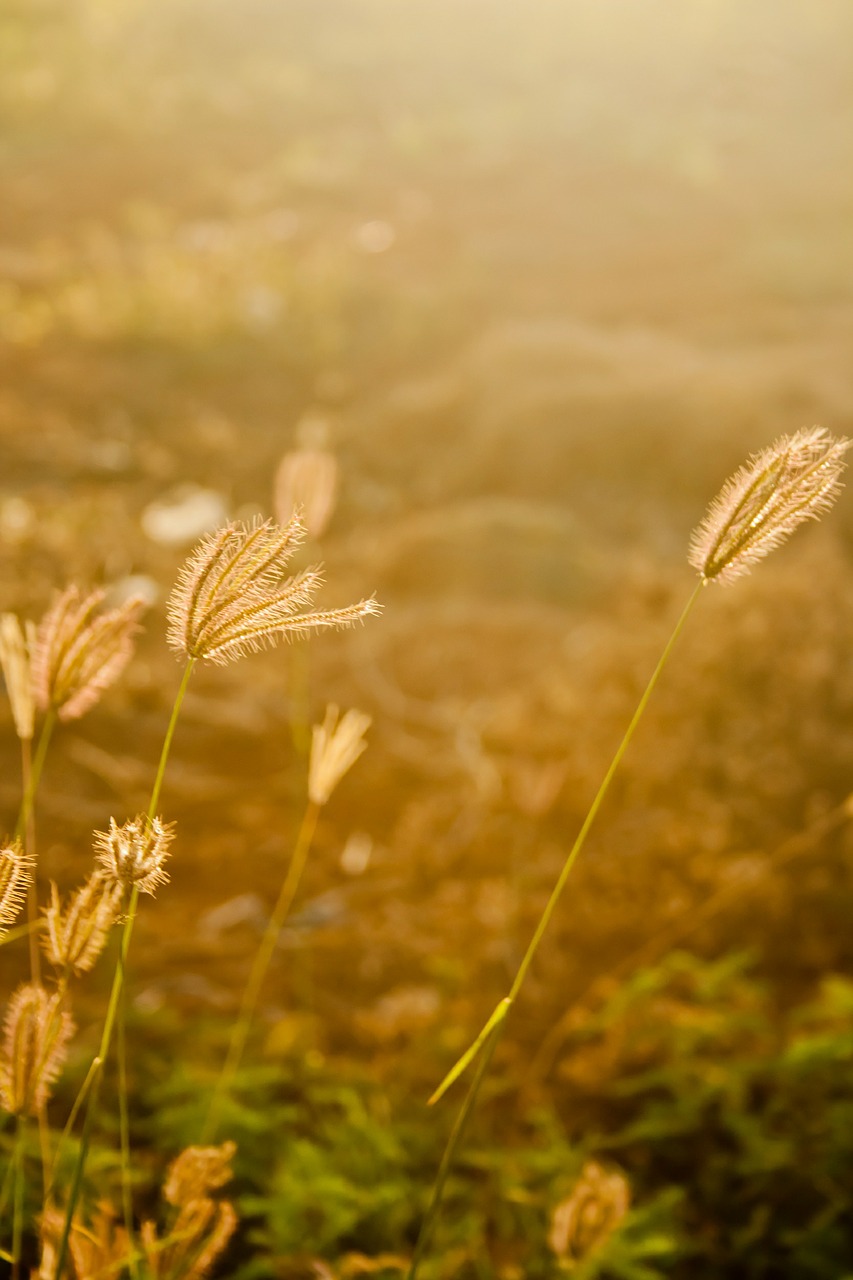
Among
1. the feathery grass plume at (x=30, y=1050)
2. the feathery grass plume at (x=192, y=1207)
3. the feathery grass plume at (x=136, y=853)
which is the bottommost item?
the feathery grass plume at (x=192, y=1207)

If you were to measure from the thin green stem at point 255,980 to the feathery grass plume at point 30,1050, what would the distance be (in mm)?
460

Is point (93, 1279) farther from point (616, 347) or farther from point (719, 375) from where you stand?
point (616, 347)

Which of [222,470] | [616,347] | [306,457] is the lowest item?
[306,457]

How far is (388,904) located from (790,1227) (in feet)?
5.13

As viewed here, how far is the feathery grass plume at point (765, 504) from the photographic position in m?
0.84

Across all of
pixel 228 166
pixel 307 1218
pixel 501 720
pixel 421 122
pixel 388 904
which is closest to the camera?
pixel 307 1218

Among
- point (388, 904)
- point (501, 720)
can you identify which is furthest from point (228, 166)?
point (388, 904)

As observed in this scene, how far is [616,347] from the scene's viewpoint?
8.09 m

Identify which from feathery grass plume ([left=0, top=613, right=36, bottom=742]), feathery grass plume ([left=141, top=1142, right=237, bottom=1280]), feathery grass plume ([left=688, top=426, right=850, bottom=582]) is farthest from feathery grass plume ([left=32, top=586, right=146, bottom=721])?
feathery grass plume ([left=688, top=426, right=850, bottom=582])

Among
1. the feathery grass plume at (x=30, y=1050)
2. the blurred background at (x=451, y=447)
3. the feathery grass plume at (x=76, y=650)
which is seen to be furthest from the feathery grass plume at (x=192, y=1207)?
the blurred background at (x=451, y=447)

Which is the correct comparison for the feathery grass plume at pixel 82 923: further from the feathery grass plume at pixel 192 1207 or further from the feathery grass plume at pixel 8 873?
the feathery grass plume at pixel 192 1207

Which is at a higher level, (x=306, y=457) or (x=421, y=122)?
(x=421, y=122)

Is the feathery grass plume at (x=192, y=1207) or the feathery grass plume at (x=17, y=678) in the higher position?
the feathery grass plume at (x=17, y=678)

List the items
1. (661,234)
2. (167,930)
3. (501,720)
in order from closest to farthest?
(167,930), (501,720), (661,234)
